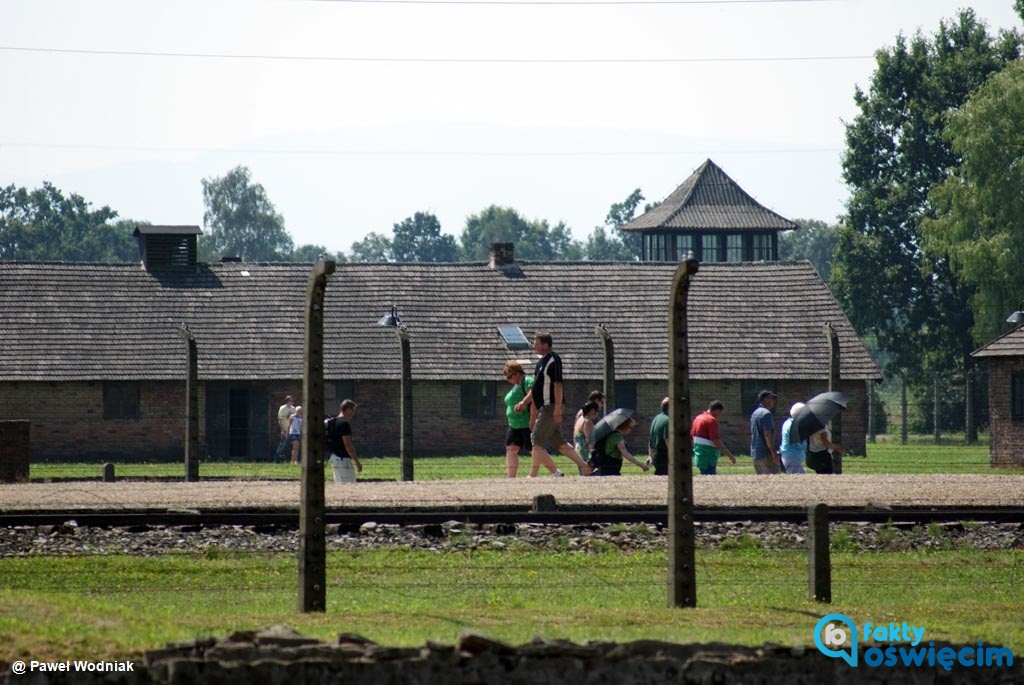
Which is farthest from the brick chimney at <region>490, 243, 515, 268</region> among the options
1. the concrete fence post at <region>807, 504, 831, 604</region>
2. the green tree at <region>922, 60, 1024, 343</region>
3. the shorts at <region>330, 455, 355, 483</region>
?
the concrete fence post at <region>807, 504, 831, 604</region>

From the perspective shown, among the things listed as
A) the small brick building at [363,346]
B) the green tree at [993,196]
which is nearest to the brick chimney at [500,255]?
the small brick building at [363,346]

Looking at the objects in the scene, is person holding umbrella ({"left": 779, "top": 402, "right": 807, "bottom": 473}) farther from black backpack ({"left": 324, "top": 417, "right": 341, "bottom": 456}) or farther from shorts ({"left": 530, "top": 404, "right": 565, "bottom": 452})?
black backpack ({"left": 324, "top": 417, "right": 341, "bottom": 456})

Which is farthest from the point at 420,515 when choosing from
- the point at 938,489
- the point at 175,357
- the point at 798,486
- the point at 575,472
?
the point at 175,357

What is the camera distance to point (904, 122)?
68.2m

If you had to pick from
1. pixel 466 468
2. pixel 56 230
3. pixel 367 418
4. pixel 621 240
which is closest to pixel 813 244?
pixel 621 240

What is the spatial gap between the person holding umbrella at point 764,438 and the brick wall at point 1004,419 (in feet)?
49.6

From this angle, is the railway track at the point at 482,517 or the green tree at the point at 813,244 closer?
the railway track at the point at 482,517

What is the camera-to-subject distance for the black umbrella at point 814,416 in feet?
71.7

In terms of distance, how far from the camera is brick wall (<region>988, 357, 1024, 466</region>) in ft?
122

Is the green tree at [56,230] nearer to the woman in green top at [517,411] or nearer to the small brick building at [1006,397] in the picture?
the small brick building at [1006,397]

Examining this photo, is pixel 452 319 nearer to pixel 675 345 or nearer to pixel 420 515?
pixel 420 515

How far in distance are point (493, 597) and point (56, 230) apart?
5066 inches

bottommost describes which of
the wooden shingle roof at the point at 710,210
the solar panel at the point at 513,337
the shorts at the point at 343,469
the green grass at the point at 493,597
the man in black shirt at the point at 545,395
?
the green grass at the point at 493,597

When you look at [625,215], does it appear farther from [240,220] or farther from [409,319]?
[409,319]
